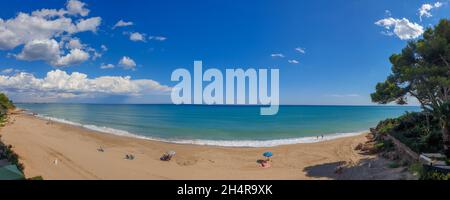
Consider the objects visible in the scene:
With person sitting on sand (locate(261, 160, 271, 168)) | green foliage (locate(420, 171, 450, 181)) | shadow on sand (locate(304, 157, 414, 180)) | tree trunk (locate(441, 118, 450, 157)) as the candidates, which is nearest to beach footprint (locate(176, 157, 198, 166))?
person sitting on sand (locate(261, 160, 271, 168))

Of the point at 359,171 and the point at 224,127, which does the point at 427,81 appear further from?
the point at 224,127

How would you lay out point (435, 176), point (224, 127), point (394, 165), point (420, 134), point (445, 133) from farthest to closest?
1. point (224, 127)
2. point (420, 134)
3. point (394, 165)
4. point (445, 133)
5. point (435, 176)

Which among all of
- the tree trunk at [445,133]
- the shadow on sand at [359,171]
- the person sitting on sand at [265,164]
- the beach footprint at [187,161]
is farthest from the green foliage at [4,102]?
the tree trunk at [445,133]

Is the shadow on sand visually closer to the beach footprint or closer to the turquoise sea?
the beach footprint

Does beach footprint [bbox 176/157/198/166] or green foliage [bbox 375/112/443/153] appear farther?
beach footprint [bbox 176/157/198/166]

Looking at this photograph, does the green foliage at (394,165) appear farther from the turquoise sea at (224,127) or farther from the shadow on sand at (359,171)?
the turquoise sea at (224,127)

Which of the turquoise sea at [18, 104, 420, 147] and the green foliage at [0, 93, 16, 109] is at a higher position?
the green foliage at [0, 93, 16, 109]

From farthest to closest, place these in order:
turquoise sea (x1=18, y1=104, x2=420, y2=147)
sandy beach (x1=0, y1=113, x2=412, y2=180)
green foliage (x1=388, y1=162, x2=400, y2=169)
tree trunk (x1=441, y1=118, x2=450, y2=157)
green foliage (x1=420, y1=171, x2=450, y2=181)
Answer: turquoise sea (x1=18, y1=104, x2=420, y2=147), sandy beach (x1=0, y1=113, x2=412, y2=180), green foliage (x1=388, y1=162, x2=400, y2=169), tree trunk (x1=441, y1=118, x2=450, y2=157), green foliage (x1=420, y1=171, x2=450, y2=181)

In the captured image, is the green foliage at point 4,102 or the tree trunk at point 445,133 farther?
the green foliage at point 4,102

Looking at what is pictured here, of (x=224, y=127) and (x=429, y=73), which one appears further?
(x=224, y=127)

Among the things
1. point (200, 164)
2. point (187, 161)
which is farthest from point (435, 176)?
point (187, 161)

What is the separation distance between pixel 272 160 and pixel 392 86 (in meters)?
9.33

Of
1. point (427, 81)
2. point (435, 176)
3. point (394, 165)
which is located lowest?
point (394, 165)
